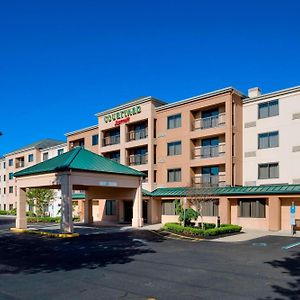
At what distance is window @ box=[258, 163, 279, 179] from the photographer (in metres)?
34.0

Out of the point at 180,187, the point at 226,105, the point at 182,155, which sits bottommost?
the point at 180,187

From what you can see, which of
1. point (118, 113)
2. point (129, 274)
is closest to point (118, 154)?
point (118, 113)

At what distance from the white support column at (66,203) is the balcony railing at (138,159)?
1617 centimetres

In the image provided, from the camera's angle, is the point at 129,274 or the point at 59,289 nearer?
the point at 59,289

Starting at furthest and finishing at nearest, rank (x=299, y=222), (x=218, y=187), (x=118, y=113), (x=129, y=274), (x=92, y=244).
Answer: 1. (x=118, y=113)
2. (x=218, y=187)
3. (x=299, y=222)
4. (x=92, y=244)
5. (x=129, y=274)

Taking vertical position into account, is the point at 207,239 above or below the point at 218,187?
below

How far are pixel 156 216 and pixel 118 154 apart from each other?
1074cm

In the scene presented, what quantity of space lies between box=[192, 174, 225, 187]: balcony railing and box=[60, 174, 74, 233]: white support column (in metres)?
13.3

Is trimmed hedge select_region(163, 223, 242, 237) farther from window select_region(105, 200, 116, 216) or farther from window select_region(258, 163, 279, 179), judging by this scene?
window select_region(105, 200, 116, 216)

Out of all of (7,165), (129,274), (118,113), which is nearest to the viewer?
(129,274)

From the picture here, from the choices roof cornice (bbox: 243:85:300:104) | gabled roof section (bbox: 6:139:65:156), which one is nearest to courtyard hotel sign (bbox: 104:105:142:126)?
roof cornice (bbox: 243:85:300:104)

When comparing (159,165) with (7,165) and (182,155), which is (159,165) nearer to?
(182,155)

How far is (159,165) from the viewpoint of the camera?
41.8 metres

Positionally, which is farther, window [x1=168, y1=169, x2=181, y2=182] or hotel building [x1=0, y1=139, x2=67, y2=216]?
hotel building [x1=0, y1=139, x2=67, y2=216]
